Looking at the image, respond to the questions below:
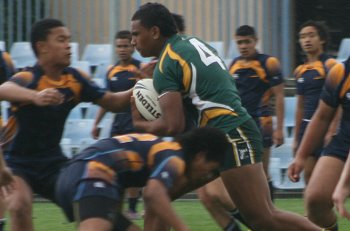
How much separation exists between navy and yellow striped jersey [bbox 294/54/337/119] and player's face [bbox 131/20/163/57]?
166 inches

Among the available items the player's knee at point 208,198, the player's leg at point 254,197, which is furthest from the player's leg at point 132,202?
the player's leg at point 254,197

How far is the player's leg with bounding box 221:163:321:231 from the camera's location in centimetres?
762

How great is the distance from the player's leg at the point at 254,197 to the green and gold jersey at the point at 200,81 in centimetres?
32

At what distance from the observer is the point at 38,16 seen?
15594 mm

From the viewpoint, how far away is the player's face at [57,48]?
803 cm

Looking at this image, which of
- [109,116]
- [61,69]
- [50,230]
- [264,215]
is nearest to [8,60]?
[61,69]

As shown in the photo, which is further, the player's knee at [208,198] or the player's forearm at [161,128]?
the player's knee at [208,198]

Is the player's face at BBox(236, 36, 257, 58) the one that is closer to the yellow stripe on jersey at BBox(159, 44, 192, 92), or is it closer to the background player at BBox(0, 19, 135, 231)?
the background player at BBox(0, 19, 135, 231)

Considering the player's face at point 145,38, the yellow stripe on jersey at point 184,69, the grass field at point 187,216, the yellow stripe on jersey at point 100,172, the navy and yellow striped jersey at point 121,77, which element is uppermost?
the player's face at point 145,38

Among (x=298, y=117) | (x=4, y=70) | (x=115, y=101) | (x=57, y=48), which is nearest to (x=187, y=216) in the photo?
(x=298, y=117)

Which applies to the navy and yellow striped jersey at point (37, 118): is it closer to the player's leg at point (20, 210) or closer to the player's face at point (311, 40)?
the player's leg at point (20, 210)

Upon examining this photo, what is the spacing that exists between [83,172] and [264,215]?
1.59 meters

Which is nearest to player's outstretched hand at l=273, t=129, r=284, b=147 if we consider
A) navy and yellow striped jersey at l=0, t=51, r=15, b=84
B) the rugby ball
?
navy and yellow striped jersey at l=0, t=51, r=15, b=84

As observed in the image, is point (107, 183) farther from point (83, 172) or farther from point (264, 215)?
point (264, 215)
